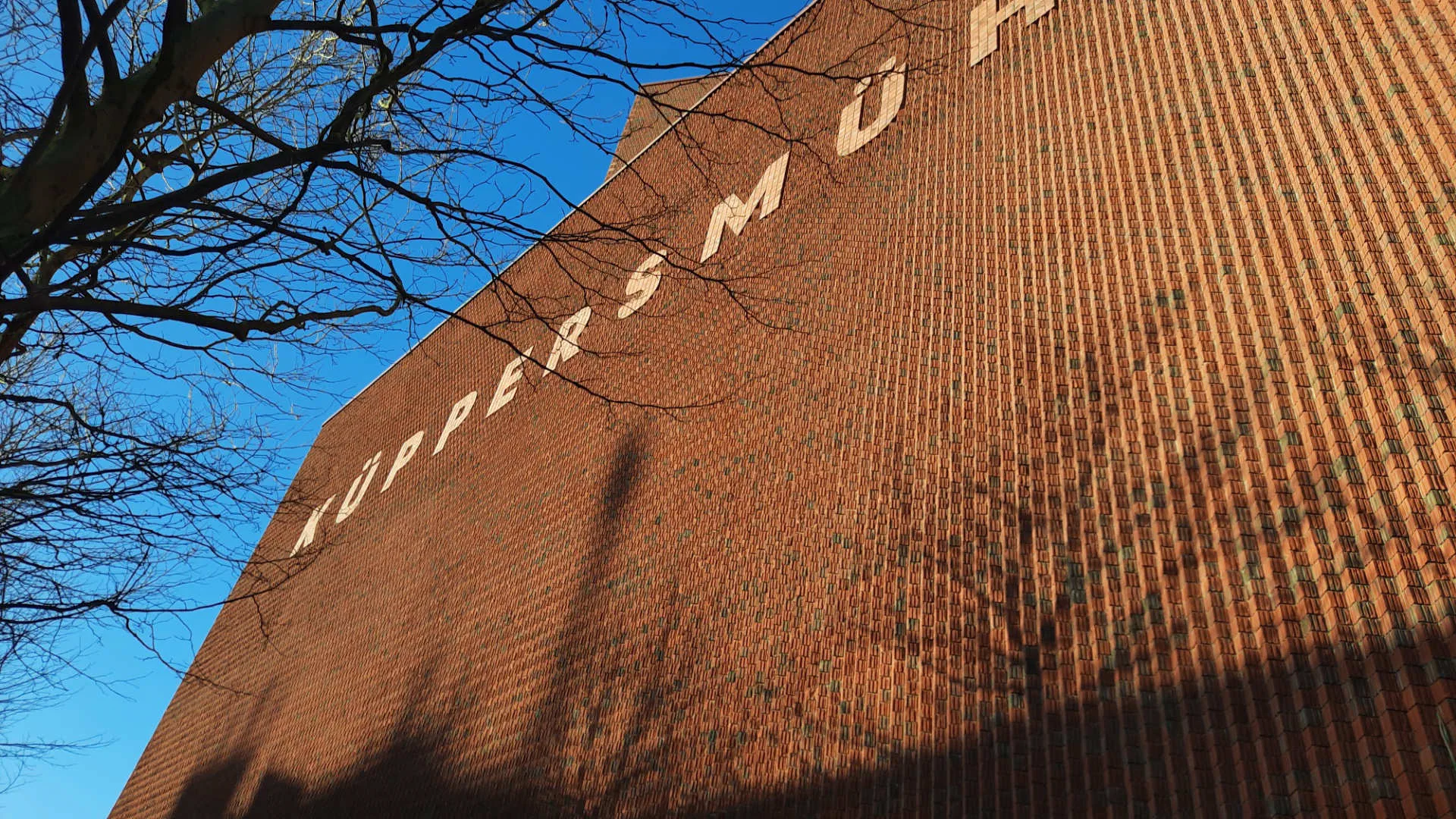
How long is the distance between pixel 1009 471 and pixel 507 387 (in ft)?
29.6

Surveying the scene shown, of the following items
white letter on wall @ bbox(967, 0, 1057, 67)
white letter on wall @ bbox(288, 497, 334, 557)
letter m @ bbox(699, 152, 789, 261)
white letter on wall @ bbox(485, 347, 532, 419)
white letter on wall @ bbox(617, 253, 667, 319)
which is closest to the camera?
white letter on wall @ bbox(967, 0, 1057, 67)

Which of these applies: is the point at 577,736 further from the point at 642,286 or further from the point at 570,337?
the point at 570,337

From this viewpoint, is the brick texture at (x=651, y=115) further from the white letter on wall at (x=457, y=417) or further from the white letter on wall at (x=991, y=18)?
the white letter on wall at (x=991, y=18)

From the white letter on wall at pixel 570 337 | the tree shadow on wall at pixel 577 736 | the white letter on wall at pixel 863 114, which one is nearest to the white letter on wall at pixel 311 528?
the tree shadow on wall at pixel 577 736

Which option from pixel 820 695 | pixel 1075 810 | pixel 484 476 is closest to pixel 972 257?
pixel 820 695

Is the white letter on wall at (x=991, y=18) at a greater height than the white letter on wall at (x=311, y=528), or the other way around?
the white letter on wall at (x=311, y=528)

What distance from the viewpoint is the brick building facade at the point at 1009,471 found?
3906 mm

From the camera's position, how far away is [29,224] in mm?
2578

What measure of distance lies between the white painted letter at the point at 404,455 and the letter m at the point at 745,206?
697 cm

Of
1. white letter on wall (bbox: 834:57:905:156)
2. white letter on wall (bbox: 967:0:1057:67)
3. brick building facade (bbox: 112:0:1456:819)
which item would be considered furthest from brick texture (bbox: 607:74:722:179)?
white letter on wall (bbox: 967:0:1057:67)

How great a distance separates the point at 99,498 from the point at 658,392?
6.04 metres

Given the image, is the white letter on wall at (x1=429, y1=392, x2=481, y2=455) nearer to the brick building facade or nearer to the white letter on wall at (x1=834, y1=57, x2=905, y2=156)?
the brick building facade

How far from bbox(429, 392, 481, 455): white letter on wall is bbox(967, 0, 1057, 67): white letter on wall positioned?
8788 mm

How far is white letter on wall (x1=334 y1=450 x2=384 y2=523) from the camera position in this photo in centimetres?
1630
